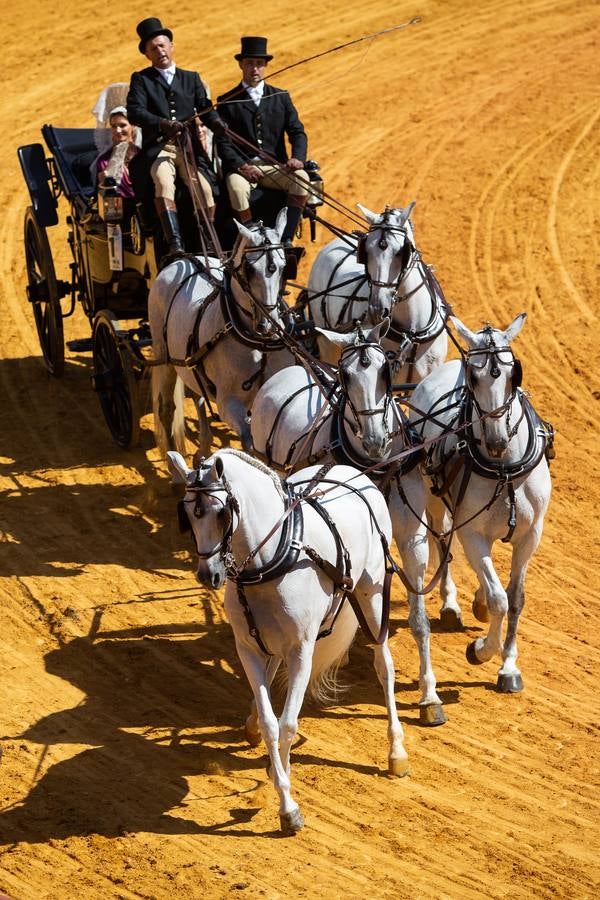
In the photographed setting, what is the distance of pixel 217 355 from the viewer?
10.7m

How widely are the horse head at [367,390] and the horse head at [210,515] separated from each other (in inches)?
57.7

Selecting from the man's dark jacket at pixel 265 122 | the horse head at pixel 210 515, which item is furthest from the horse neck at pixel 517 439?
the man's dark jacket at pixel 265 122

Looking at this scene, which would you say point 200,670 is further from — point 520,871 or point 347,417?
point 520,871

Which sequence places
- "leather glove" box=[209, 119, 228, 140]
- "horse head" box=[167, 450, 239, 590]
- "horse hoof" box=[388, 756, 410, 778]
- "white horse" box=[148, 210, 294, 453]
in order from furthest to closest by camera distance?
"leather glove" box=[209, 119, 228, 140], "white horse" box=[148, 210, 294, 453], "horse hoof" box=[388, 756, 410, 778], "horse head" box=[167, 450, 239, 590]

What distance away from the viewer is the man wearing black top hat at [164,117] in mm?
11453

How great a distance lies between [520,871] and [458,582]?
3.73 meters

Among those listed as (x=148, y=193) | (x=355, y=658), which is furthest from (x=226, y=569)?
(x=148, y=193)

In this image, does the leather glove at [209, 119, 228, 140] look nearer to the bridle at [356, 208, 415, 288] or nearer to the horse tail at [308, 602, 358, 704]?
the bridle at [356, 208, 415, 288]

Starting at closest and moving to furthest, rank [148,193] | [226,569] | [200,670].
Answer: [226,569] → [200,670] → [148,193]

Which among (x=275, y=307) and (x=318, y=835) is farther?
(x=275, y=307)

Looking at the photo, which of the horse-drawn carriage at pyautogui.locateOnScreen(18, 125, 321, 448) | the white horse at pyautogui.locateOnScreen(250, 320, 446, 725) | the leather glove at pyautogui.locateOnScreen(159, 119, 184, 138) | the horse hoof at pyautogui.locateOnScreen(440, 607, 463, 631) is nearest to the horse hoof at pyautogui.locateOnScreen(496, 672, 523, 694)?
the white horse at pyautogui.locateOnScreen(250, 320, 446, 725)

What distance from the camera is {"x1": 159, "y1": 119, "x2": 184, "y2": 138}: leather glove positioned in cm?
1107

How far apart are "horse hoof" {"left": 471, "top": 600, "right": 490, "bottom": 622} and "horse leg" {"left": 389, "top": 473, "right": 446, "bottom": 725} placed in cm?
114

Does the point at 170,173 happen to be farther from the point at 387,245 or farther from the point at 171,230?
the point at 387,245
